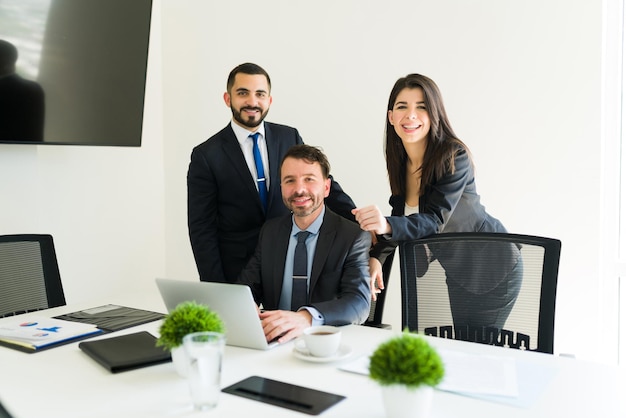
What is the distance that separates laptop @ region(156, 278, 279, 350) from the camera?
1498mm

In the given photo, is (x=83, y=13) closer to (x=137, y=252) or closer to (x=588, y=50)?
(x=137, y=252)

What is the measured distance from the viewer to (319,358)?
1.47 meters

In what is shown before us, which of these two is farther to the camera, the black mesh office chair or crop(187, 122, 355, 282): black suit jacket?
crop(187, 122, 355, 282): black suit jacket

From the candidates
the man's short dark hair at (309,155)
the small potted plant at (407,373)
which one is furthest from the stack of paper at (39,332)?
the small potted plant at (407,373)

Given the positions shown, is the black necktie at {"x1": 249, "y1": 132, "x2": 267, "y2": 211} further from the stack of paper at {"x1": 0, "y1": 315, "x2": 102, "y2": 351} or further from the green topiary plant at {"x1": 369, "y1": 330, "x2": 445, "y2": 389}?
the green topiary plant at {"x1": 369, "y1": 330, "x2": 445, "y2": 389}

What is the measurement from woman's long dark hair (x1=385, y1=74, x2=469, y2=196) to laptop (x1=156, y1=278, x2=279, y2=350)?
3.52ft

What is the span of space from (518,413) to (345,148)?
260 centimetres

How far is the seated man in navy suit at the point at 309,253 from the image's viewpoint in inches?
80.6

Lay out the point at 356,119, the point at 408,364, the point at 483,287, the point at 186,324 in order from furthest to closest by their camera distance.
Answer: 1. the point at 356,119
2. the point at 483,287
3. the point at 186,324
4. the point at 408,364

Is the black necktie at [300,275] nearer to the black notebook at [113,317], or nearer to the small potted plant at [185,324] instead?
the black notebook at [113,317]

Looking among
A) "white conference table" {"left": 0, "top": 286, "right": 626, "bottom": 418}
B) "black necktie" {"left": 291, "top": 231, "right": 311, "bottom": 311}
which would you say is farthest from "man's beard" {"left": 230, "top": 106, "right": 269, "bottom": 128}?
"white conference table" {"left": 0, "top": 286, "right": 626, "bottom": 418}

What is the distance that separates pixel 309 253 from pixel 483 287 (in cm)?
59

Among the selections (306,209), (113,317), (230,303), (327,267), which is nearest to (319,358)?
(230,303)

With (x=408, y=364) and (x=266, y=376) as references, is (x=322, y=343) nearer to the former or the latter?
(x=266, y=376)
